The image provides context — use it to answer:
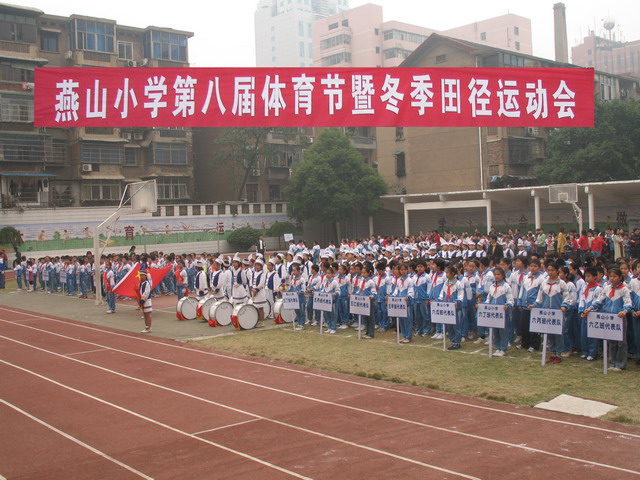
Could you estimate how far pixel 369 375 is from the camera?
10.8 metres

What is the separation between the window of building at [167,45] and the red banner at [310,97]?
40.3 m

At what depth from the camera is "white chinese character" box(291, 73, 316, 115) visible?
12211 millimetres

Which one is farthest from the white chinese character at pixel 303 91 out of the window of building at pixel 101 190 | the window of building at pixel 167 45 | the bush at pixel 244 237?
the window of building at pixel 167 45

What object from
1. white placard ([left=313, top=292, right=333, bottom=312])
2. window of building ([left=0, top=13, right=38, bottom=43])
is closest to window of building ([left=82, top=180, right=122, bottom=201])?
window of building ([left=0, top=13, right=38, bottom=43])

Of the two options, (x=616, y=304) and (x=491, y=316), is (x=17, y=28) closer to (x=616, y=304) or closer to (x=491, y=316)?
(x=491, y=316)

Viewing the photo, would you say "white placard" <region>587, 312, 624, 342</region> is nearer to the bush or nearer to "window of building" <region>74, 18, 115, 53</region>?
the bush

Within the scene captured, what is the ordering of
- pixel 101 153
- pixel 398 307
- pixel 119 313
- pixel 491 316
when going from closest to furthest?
pixel 491 316 < pixel 398 307 < pixel 119 313 < pixel 101 153

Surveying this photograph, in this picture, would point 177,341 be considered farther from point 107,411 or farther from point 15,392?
point 107,411

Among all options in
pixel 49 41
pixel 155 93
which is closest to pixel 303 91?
pixel 155 93

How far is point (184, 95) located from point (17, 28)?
126 ft

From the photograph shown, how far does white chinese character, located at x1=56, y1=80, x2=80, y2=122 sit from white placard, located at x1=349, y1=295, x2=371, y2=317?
282 inches

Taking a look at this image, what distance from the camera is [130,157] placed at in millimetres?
48688

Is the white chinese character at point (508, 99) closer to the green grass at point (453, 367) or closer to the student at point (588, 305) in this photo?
the student at point (588, 305)

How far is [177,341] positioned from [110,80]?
645 centimetres
